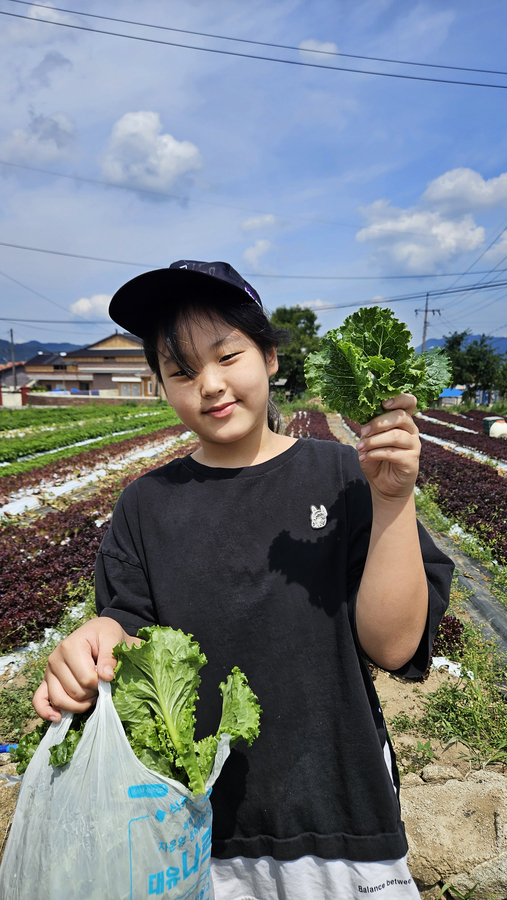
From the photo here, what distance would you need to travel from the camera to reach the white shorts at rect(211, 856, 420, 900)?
134 centimetres

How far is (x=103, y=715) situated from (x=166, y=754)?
0.77 feet

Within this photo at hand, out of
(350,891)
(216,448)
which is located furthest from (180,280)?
(350,891)

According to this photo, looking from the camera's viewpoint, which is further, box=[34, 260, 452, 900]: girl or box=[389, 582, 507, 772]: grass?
box=[389, 582, 507, 772]: grass

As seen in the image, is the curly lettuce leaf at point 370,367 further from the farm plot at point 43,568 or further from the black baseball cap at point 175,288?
the farm plot at point 43,568

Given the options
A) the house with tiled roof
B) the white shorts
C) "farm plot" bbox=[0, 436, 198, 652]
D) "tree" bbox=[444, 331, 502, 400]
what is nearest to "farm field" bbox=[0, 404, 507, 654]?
"farm plot" bbox=[0, 436, 198, 652]

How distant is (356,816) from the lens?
1344mm

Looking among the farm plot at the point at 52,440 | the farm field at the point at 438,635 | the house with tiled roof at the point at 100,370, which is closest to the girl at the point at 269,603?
the farm field at the point at 438,635

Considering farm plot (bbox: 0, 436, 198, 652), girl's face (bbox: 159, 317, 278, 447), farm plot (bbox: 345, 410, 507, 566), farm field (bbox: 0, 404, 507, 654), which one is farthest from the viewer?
farm plot (bbox: 345, 410, 507, 566)

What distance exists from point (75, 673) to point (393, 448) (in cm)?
94

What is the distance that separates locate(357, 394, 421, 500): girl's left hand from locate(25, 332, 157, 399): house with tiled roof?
5392 cm

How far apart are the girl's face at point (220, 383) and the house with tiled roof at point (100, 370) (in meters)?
53.4

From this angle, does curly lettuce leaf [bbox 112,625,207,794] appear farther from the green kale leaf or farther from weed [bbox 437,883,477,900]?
weed [bbox 437,883,477,900]

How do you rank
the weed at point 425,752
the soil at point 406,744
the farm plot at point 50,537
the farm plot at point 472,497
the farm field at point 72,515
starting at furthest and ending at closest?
1. the farm plot at point 472,497
2. the farm field at point 72,515
3. the farm plot at point 50,537
4. the weed at point 425,752
5. the soil at point 406,744

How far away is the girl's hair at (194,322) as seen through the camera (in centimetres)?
147
